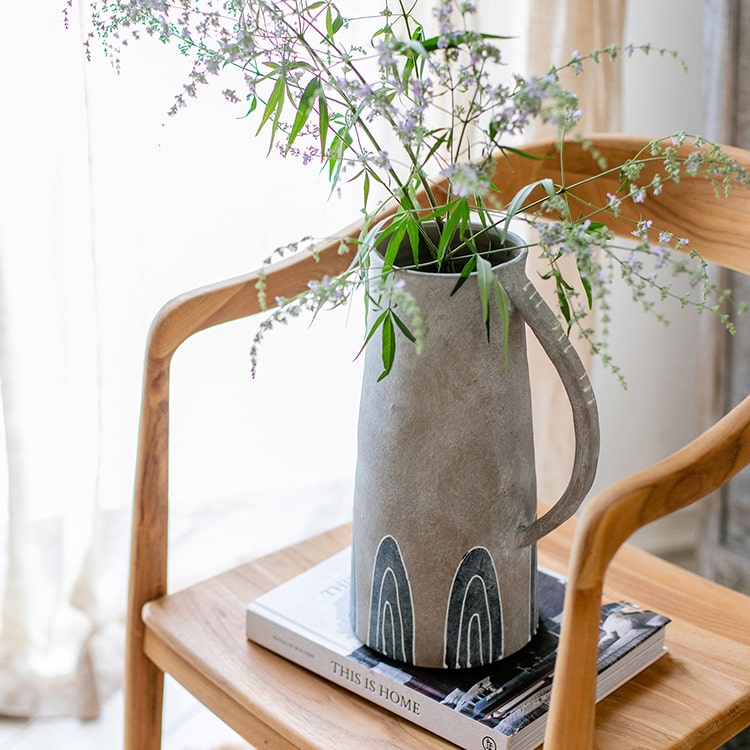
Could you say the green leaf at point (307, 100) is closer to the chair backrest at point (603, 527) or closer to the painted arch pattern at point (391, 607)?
the chair backrest at point (603, 527)

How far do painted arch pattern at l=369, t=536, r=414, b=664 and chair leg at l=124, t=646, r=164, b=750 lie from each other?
0.26m

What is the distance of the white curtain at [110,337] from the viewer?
122cm

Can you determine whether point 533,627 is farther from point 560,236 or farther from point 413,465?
point 560,236

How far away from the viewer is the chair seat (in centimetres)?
77

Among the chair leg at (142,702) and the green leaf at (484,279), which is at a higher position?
the green leaf at (484,279)

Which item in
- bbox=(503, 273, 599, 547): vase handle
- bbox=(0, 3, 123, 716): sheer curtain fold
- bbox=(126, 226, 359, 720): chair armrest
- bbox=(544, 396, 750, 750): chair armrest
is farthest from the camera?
bbox=(0, 3, 123, 716): sheer curtain fold

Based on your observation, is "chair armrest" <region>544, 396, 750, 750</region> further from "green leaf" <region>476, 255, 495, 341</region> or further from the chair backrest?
"green leaf" <region>476, 255, 495, 341</region>

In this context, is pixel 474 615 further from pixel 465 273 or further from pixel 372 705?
pixel 465 273

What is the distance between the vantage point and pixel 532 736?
739mm

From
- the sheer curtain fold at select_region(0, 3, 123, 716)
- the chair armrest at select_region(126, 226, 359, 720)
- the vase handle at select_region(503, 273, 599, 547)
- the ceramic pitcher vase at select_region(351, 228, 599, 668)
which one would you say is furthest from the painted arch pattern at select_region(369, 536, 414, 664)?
the sheer curtain fold at select_region(0, 3, 123, 716)

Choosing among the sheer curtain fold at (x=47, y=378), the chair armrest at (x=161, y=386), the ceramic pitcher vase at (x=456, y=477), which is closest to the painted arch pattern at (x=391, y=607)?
the ceramic pitcher vase at (x=456, y=477)

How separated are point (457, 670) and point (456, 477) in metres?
0.16

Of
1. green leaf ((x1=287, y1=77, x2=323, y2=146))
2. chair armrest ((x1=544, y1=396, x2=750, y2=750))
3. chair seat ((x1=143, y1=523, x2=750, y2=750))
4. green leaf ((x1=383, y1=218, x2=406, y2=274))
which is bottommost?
chair seat ((x1=143, y1=523, x2=750, y2=750))

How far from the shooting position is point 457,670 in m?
0.78
